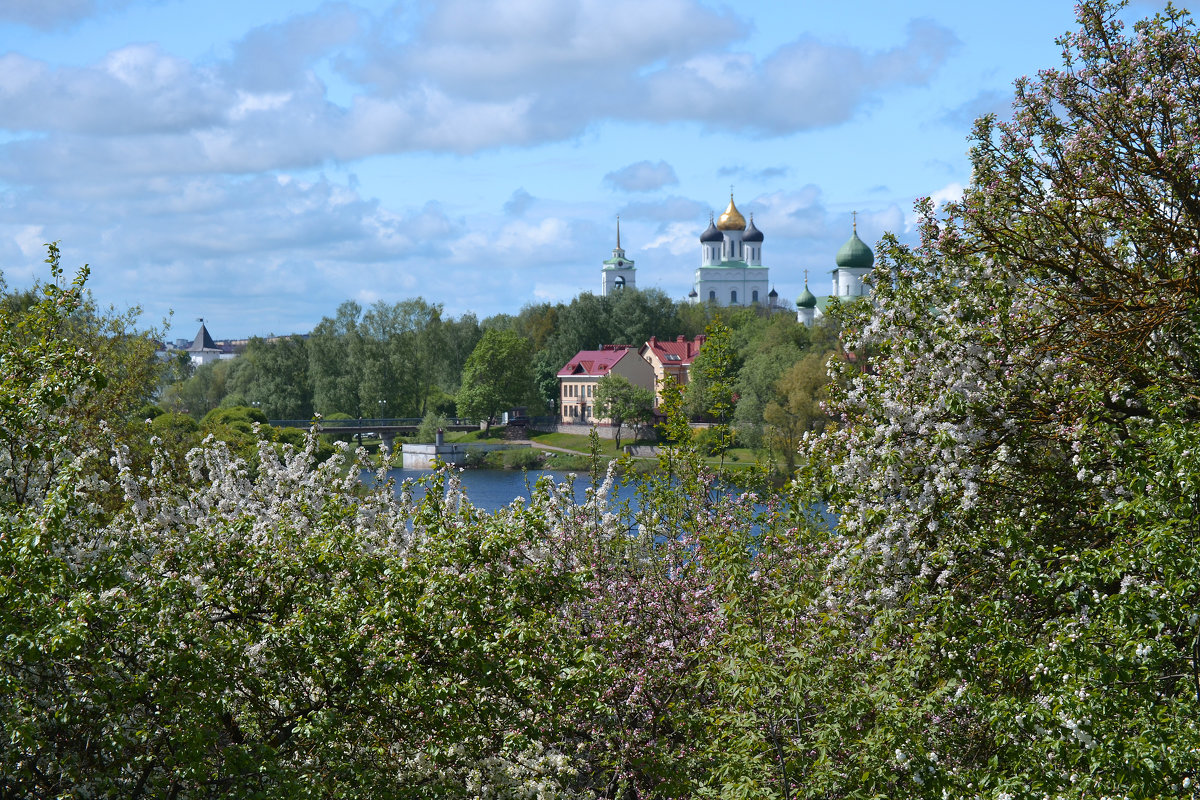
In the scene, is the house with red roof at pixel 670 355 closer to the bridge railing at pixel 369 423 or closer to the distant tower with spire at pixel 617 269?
the bridge railing at pixel 369 423

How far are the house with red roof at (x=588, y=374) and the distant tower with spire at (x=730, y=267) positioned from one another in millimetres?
69614

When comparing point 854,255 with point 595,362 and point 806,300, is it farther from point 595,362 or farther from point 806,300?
point 595,362

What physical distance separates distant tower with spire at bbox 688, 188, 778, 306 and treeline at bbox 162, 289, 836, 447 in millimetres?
57673

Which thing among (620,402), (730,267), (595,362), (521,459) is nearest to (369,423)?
(521,459)

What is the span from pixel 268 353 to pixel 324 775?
69955mm

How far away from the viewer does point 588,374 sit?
79.5 m

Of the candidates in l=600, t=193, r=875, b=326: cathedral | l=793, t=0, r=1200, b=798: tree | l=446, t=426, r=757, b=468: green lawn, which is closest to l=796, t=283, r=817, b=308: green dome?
l=600, t=193, r=875, b=326: cathedral

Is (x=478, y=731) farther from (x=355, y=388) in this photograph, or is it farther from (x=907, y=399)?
(x=355, y=388)

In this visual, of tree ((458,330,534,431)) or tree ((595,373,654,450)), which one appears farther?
tree ((458,330,534,431))

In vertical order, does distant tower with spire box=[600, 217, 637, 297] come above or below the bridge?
above

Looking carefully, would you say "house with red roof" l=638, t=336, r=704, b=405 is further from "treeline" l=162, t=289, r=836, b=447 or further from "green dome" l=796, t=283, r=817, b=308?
"green dome" l=796, t=283, r=817, b=308

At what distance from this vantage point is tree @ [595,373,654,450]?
6506 cm

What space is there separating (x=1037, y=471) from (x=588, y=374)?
7222 cm

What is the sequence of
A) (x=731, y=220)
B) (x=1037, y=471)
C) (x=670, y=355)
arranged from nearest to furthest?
(x=1037, y=471) < (x=670, y=355) < (x=731, y=220)
